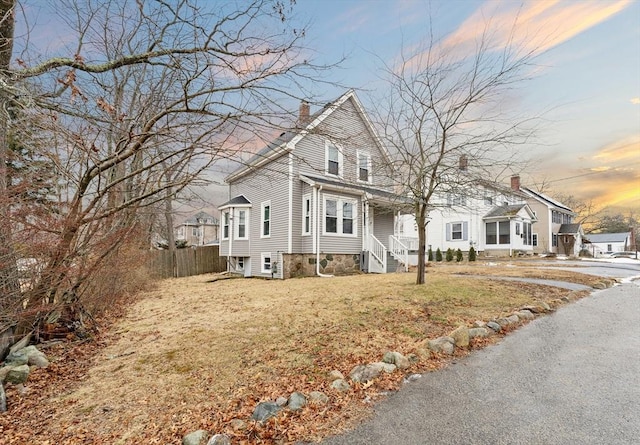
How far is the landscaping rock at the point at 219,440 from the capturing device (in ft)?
8.02

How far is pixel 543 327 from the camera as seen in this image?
549 cm

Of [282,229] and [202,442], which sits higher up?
[282,229]

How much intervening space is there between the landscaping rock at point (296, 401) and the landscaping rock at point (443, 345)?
2079mm

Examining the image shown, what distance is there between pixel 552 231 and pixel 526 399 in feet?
111

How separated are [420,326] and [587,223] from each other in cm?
5366

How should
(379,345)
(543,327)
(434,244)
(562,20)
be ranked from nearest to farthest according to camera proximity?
1. (379,345)
2. (543,327)
3. (562,20)
4. (434,244)

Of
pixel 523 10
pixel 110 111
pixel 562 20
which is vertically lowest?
pixel 110 111

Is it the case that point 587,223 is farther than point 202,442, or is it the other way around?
point 587,223

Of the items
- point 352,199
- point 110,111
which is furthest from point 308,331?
point 352,199

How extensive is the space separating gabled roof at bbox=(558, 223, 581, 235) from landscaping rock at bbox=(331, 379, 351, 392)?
1431 inches

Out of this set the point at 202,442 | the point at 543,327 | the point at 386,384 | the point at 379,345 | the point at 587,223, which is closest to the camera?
the point at 202,442

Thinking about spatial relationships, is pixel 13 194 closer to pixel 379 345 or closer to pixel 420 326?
pixel 379 345

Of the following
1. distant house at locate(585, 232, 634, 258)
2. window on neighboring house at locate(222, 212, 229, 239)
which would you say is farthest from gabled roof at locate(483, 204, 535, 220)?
distant house at locate(585, 232, 634, 258)

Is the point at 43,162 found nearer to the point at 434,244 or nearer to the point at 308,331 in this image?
the point at 308,331
